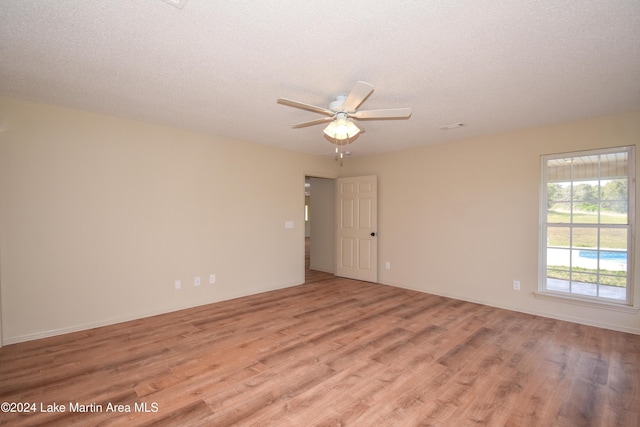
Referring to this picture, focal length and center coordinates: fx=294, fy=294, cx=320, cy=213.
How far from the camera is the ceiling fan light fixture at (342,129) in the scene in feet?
9.21

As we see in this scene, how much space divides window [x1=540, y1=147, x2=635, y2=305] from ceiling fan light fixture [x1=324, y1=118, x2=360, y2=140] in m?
2.88

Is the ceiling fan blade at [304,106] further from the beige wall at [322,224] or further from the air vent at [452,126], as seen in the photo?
the beige wall at [322,224]

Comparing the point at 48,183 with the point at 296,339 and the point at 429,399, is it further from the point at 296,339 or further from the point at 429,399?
the point at 429,399

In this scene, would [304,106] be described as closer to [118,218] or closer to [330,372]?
[330,372]

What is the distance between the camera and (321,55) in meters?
2.15

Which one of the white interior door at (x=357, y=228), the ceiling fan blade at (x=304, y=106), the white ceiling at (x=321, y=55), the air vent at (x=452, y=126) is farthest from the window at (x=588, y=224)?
the ceiling fan blade at (x=304, y=106)

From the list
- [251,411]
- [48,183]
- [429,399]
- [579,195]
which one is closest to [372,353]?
[429,399]

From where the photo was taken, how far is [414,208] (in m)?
5.23

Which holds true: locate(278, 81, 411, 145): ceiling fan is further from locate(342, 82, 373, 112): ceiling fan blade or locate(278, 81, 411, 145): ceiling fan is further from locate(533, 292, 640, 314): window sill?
locate(533, 292, 640, 314): window sill

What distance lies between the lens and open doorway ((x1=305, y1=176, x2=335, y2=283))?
664cm

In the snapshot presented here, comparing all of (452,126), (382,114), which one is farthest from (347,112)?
(452,126)

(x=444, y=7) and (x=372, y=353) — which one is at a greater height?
(x=444, y=7)

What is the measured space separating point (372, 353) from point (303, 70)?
262 cm

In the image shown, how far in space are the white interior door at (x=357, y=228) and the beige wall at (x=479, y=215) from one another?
0.17m
